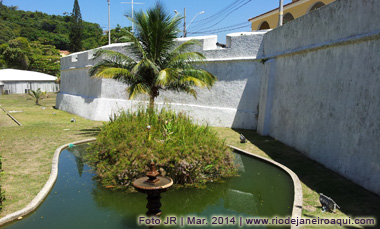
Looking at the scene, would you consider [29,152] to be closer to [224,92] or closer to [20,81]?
[224,92]

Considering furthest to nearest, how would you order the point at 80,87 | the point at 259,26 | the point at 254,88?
1. the point at 259,26
2. the point at 80,87
3. the point at 254,88

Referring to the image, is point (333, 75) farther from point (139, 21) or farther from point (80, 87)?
point (80, 87)

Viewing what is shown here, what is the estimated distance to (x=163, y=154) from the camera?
7.51 metres

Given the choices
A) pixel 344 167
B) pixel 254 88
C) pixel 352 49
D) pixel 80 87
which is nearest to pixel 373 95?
pixel 352 49

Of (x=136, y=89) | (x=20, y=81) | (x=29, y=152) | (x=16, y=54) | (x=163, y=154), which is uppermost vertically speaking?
(x=16, y=54)

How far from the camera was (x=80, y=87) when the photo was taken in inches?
847

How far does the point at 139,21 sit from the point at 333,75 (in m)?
7.44

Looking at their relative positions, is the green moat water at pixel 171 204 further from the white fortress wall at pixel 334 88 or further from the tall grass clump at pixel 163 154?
the white fortress wall at pixel 334 88

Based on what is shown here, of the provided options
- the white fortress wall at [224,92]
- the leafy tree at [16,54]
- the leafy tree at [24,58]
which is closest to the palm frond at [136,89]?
the white fortress wall at [224,92]

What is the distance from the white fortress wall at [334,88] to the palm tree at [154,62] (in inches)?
136

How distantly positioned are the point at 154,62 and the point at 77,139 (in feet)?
14.9

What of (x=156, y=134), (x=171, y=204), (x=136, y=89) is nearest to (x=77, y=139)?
(x=136, y=89)

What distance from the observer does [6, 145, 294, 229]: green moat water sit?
5742 mm

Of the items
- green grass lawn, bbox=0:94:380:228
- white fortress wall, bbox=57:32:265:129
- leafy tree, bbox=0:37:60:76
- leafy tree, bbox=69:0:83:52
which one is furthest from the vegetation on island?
leafy tree, bbox=69:0:83:52
